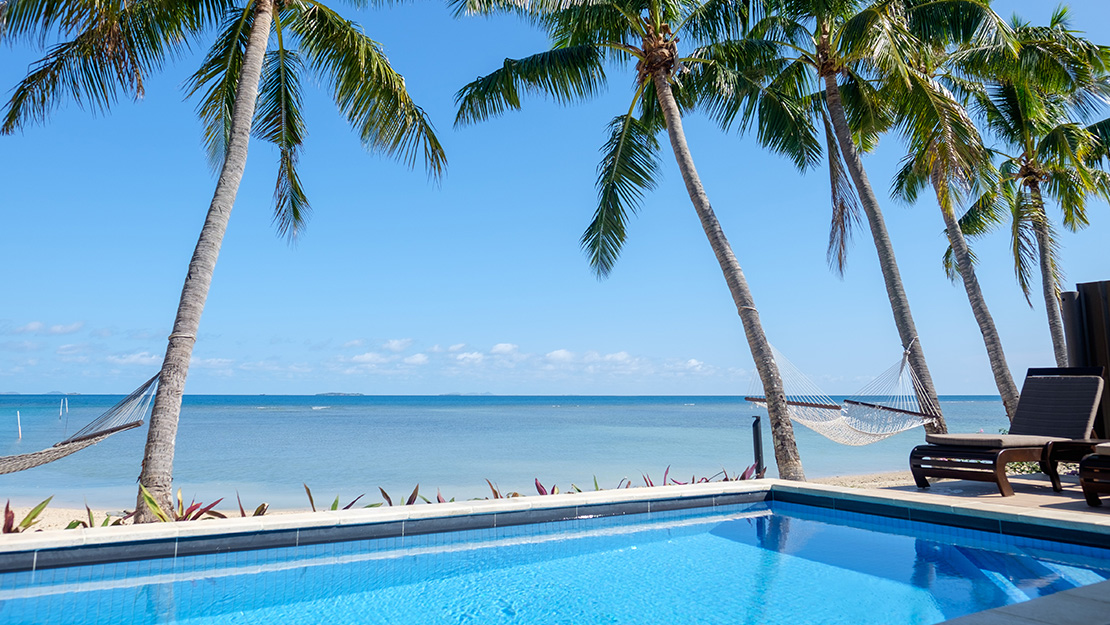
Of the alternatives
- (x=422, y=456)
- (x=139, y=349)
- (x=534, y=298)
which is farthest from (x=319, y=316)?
(x=422, y=456)

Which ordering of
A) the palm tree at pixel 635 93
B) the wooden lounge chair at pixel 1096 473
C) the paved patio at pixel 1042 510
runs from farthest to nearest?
the palm tree at pixel 635 93 → the wooden lounge chair at pixel 1096 473 → the paved patio at pixel 1042 510

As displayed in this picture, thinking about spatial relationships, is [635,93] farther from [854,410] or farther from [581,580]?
[581,580]

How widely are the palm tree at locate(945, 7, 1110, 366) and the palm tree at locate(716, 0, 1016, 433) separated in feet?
3.29

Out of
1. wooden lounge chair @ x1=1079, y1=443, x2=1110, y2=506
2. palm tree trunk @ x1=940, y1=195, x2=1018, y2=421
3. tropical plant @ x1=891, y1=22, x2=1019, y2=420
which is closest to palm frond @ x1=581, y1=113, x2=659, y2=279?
tropical plant @ x1=891, y1=22, x2=1019, y2=420

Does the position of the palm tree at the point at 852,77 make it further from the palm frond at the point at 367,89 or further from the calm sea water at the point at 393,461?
the calm sea water at the point at 393,461

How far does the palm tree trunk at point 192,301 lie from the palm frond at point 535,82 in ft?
8.00

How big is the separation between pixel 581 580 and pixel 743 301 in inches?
128

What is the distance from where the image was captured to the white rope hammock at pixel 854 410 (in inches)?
224

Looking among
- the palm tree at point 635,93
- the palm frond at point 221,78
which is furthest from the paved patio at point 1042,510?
the palm frond at point 221,78

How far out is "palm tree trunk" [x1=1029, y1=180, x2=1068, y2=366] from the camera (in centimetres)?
913

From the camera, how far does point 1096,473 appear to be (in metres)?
3.73

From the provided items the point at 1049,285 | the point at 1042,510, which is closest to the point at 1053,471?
the point at 1042,510

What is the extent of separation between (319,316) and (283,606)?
98.5 ft

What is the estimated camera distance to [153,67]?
17.3 ft
